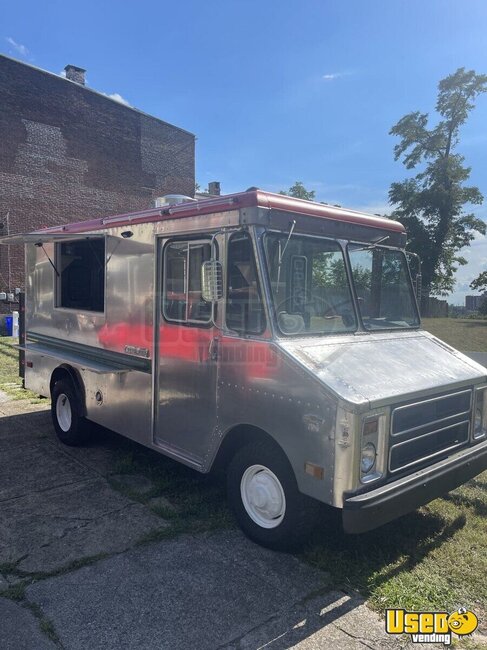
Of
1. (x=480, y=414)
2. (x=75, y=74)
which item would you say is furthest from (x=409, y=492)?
(x=75, y=74)

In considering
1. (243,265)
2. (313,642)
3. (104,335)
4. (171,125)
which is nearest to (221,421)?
(243,265)

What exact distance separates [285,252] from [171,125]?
2229cm

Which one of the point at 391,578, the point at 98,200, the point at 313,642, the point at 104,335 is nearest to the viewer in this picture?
the point at 313,642

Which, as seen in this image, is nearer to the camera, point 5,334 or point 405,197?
point 5,334

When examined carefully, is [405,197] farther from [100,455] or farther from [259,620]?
[259,620]

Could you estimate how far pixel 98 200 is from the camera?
21.5 meters

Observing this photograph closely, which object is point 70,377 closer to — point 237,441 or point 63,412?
point 63,412

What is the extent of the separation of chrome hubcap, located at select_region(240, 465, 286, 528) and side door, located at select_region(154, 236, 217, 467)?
1.59ft

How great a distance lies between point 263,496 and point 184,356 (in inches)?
51.5

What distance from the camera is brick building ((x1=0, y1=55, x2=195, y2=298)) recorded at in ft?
62.1

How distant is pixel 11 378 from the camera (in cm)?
983

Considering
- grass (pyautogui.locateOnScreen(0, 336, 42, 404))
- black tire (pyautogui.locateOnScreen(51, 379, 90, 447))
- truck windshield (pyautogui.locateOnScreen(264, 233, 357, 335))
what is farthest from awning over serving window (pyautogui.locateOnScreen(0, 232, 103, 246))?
grass (pyautogui.locateOnScreen(0, 336, 42, 404))

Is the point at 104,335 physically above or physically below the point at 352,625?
above

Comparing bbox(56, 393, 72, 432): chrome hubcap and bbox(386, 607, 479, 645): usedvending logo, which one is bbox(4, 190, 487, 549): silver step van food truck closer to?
bbox(386, 607, 479, 645): usedvending logo
